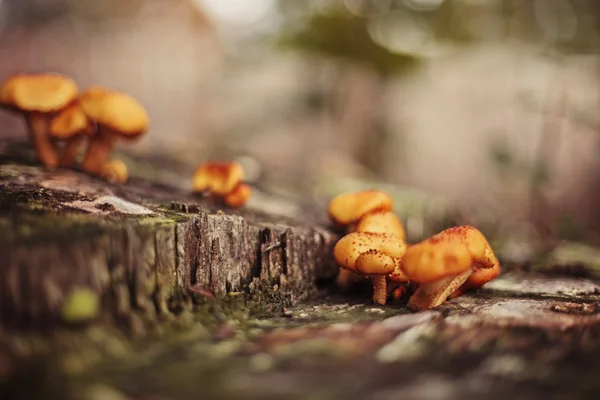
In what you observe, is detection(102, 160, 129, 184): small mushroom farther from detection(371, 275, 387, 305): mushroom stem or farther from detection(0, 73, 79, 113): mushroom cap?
detection(371, 275, 387, 305): mushroom stem

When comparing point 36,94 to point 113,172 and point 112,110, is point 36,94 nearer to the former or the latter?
point 112,110

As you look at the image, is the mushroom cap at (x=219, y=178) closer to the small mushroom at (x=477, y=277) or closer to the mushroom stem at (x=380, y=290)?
the mushroom stem at (x=380, y=290)

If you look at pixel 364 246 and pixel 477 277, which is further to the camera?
pixel 477 277

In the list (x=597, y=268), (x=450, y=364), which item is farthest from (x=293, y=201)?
(x=450, y=364)

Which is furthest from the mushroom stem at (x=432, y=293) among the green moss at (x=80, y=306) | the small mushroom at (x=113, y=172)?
the small mushroom at (x=113, y=172)

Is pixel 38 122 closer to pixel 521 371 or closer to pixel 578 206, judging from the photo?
pixel 521 371

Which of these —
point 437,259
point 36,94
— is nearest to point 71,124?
point 36,94

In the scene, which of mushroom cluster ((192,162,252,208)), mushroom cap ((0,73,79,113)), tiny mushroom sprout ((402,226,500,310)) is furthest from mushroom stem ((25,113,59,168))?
tiny mushroom sprout ((402,226,500,310))
